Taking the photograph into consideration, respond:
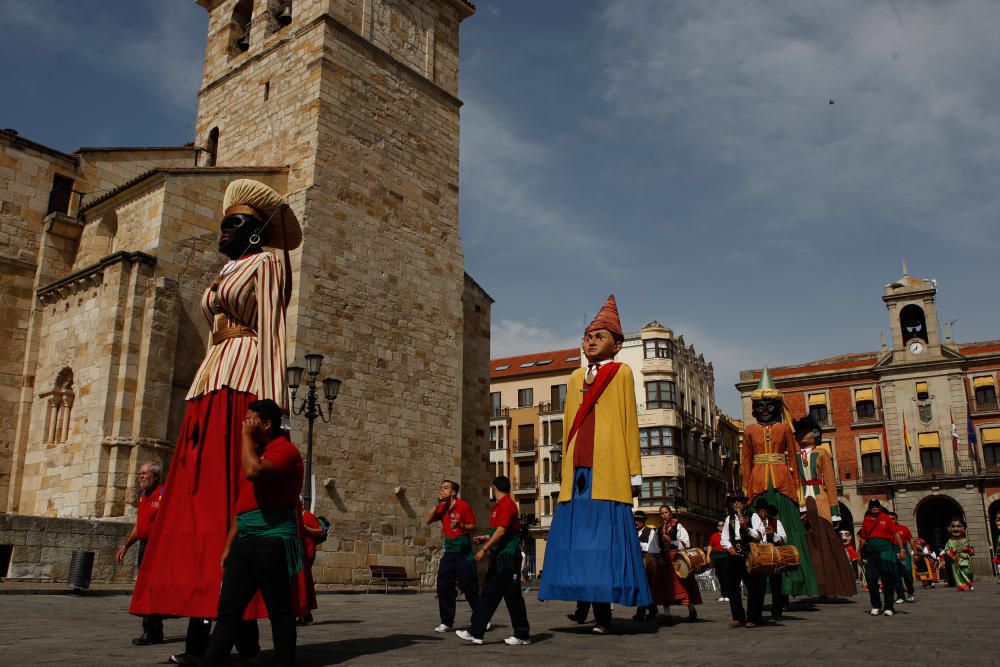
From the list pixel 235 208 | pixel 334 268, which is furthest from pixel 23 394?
pixel 235 208

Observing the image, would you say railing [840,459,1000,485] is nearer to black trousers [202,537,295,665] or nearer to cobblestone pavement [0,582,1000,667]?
cobblestone pavement [0,582,1000,667]

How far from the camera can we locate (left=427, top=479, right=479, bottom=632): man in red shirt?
815 centimetres

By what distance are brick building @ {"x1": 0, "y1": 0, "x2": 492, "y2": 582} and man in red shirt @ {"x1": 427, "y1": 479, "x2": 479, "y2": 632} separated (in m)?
9.11

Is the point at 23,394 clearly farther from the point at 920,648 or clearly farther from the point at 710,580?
the point at 920,648

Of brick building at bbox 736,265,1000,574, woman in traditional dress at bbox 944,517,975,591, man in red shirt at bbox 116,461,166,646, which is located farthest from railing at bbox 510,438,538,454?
man in red shirt at bbox 116,461,166,646

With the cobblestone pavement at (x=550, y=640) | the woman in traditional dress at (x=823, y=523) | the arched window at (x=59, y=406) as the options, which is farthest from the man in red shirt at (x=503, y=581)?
the arched window at (x=59, y=406)

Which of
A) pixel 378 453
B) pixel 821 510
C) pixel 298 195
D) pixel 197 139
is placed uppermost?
pixel 197 139

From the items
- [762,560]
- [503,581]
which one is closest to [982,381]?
[762,560]

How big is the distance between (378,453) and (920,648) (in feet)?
45.9

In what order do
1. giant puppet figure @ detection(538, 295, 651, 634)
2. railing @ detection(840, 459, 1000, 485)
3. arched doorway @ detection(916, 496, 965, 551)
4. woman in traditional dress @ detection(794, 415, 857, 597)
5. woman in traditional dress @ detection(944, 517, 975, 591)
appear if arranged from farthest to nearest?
arched doorway @ detection(916, 496, 965, 551)
railing @ detection(840, 459, 1000, 485)
woman in traditional dress @ detection(944, 517, 975, 591)
woman in traditional dress @ detection(794, 415, 857, 597)
giant puppet figure @ detection(538, 295, 651, 634)

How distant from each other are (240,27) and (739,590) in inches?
833

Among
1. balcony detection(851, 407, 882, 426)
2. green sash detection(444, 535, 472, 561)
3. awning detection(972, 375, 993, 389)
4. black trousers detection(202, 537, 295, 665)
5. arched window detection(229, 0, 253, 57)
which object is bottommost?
black trousers detection(202, 537, 295, 665)

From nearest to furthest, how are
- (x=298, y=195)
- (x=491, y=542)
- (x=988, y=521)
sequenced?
(x=491, y=542), (x=298, y=195), (x=988, y=521)

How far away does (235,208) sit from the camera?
627 cm
